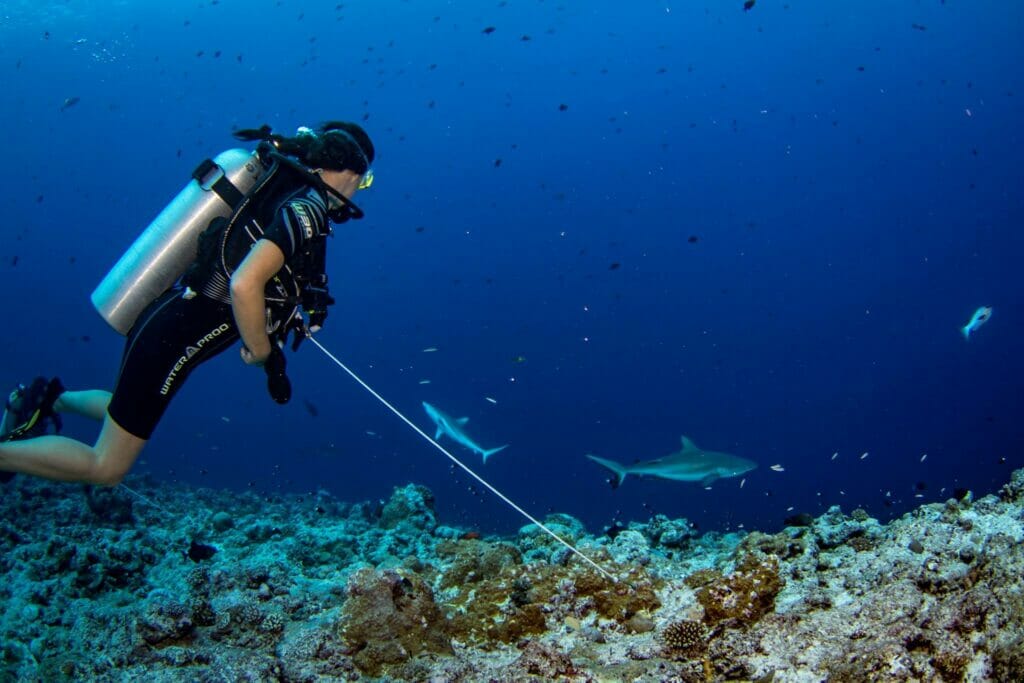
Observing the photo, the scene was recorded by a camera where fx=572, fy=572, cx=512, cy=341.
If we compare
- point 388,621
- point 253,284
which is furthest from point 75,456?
point 388,621

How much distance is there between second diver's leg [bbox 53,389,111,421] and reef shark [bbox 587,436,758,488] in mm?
7907

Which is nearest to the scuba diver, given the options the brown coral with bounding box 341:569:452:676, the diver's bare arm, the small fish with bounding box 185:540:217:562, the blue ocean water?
the diver's bare arm

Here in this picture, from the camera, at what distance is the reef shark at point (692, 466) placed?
35.7ft

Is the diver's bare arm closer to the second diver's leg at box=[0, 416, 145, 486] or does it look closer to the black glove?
the black glove

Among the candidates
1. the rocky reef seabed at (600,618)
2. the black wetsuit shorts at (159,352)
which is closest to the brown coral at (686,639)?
the rocky reef seabed at (600,618)

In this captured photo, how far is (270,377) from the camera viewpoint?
14.1 feet

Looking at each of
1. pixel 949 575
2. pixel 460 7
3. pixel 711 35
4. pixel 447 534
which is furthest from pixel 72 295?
pixel 949 575

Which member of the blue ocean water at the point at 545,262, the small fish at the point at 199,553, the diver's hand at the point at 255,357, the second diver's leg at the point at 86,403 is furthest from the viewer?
the blue ocean water at the point at 545,262

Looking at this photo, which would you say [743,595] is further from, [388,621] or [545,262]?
[545,262]

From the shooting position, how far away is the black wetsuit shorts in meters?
4.36

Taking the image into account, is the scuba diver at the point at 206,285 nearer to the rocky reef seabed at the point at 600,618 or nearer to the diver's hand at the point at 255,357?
the diver's hand at the point at 255,357

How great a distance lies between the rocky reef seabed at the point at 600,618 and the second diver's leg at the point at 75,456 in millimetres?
1073

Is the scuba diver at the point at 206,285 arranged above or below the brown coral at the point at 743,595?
above

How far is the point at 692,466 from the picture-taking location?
438 inches
